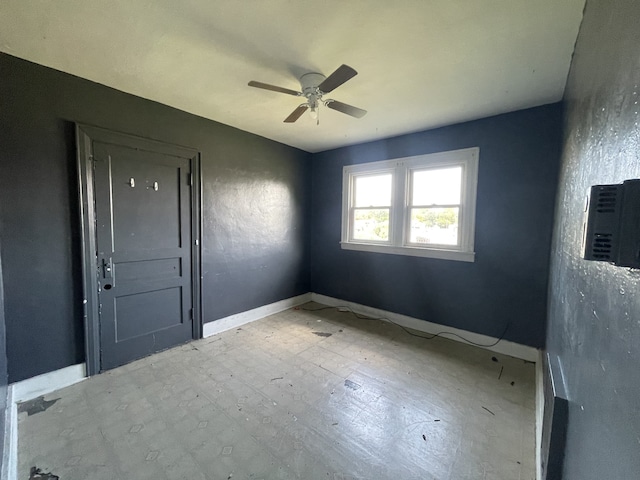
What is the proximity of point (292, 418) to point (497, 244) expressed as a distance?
2.72 m

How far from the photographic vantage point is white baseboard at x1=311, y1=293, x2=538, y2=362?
282 centimetres

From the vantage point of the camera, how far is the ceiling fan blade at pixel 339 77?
166cm

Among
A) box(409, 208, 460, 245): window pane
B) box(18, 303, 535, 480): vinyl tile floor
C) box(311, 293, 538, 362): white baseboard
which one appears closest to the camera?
box(18, 303, 535, 480): vinyl tile floor

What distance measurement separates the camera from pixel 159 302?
2.85 meters

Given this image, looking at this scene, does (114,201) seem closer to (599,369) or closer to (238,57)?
(238,57)

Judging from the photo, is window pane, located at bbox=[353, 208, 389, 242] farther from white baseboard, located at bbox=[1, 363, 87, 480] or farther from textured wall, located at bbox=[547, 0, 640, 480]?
white baseboard, located at bbox=[1, 363, 87, 480]

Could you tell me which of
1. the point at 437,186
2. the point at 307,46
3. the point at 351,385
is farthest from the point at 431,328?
the point at 307,46

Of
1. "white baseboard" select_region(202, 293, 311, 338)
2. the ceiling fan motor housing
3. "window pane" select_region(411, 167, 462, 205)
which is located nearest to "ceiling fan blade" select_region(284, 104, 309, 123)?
the ceiling fan motor housing

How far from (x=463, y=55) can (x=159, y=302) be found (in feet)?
11.7

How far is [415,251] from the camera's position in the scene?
11.6ft

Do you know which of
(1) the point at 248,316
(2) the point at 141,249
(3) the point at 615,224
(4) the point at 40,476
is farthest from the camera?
(1) the point at 248,316

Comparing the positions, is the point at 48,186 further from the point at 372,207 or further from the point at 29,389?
the point at 372,207

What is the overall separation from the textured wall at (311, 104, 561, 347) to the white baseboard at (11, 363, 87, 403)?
343 centimetres

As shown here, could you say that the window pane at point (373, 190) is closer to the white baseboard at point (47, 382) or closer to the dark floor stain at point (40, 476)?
the white baseboard at point (47, 382)
